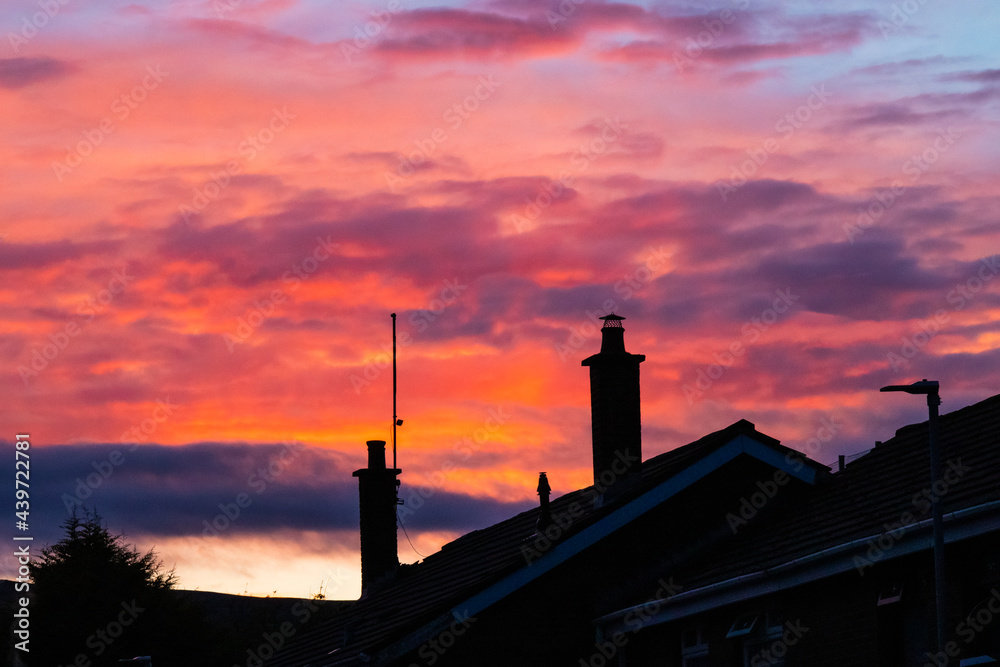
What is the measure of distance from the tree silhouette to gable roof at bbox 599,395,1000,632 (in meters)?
27.8

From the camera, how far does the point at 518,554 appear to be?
25.3m

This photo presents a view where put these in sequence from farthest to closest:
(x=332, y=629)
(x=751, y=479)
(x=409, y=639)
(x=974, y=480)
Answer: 1. (x=332, y=629)
2. (x=751, y=479)
3. (x=409, y=639)
4. (x=974, y=480)

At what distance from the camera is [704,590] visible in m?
20.3

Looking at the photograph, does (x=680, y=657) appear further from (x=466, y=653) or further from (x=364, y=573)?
(x=364, y=573)

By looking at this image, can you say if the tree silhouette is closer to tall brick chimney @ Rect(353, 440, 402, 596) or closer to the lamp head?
tall brick chimney @ Rect(353, 440, 402, 596)

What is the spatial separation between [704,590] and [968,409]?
506 centimetres

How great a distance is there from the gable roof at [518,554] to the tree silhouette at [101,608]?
733 inches

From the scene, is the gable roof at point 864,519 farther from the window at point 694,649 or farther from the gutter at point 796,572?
the window at point 694,649

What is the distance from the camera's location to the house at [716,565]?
17453 millimetres

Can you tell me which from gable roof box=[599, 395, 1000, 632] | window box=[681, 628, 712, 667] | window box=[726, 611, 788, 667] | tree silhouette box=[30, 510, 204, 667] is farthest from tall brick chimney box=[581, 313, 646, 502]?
tree silhouette box=[30, 510, 204, 667]

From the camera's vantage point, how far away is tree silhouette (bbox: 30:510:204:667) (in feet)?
151

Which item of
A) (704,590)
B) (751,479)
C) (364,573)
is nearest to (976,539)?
(704,590)

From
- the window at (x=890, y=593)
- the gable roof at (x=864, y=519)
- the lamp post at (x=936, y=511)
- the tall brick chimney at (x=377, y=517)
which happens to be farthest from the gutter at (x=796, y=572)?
the tall brick chimney at (x=377, y=517)

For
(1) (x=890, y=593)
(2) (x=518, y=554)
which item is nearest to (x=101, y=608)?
(2) (x=518, y=554)
